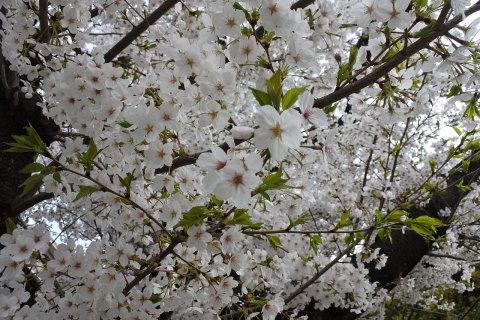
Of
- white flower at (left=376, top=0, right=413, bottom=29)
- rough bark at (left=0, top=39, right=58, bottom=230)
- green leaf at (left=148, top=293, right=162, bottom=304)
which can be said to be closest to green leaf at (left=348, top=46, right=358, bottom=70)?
white flower at (left=376, top=0, right=413, bottom=29)

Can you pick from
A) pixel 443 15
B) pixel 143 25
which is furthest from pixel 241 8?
pixel 143 25

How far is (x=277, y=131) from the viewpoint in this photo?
947 mm

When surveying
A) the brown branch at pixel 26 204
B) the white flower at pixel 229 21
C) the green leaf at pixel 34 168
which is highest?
the white flower at pixel 229 21

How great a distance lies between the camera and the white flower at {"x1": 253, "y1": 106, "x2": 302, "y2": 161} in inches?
36.6

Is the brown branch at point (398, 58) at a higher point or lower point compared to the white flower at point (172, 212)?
higher

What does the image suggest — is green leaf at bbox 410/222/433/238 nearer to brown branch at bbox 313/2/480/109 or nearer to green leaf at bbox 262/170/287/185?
brown branch at bbox 313/2/480/109

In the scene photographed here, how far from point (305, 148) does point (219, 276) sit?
78 centimetres

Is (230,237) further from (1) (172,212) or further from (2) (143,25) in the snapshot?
(2) (143,25)

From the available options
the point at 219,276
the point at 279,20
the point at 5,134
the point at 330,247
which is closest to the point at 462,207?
the point at 330,247

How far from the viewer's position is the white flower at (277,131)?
3.05ft

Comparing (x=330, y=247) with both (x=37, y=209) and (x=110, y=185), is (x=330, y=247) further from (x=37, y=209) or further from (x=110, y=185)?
(x=37, y=209)

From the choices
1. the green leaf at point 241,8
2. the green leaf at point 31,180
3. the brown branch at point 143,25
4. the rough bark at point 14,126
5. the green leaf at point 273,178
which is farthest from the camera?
the rough bark at point 14,126

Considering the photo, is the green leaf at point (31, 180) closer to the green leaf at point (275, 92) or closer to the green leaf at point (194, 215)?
the green leaf at point (194, 215)

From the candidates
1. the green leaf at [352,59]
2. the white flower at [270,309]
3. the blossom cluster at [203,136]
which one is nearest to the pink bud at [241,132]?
the blossom cluster at [203,136]
